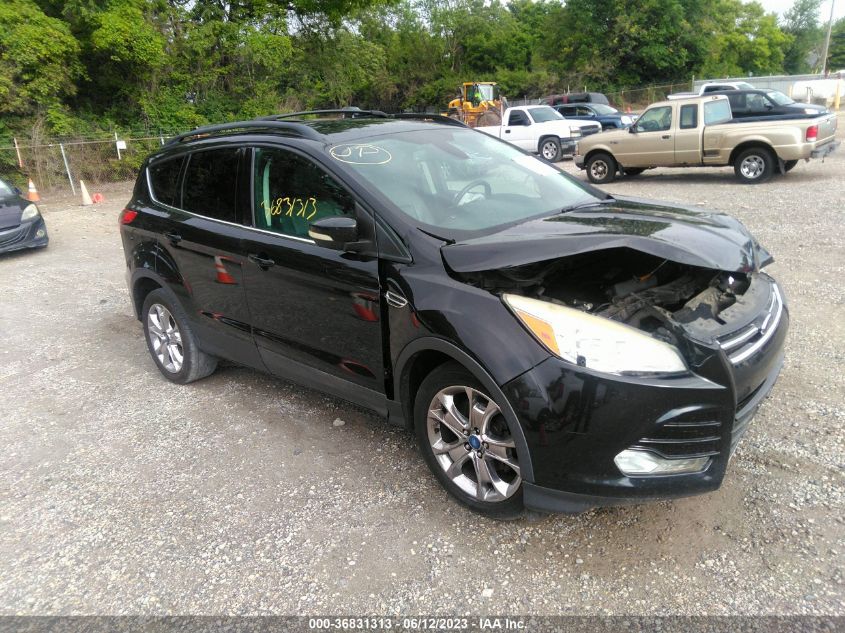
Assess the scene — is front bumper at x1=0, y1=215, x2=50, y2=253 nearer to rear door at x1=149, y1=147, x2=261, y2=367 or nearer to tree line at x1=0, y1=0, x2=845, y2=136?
rear door at x1=149, y1=147, x2=261, y2=367

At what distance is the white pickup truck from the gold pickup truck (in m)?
4.27

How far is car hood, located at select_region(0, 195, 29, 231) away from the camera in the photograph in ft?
32.4

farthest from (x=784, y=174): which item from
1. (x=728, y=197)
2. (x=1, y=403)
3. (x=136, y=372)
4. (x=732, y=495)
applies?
(x=1, y=403)

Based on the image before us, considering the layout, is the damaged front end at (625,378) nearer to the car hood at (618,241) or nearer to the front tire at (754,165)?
the car hood at (618,241)

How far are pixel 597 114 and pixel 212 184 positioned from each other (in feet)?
65.9

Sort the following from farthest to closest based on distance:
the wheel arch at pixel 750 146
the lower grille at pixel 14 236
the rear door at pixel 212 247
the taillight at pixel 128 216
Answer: the wheel arch at pixel 750 146 < the lower grille at pixel 14 236 < the taillight at pixel 128 216 < the rear door at pixel 212 247

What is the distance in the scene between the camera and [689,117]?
40.4ft

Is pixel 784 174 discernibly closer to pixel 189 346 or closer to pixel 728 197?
pixel 728 197

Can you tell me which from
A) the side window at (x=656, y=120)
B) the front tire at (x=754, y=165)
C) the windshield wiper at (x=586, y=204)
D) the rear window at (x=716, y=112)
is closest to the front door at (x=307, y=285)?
the windshield wiper at (x=586, y=204)

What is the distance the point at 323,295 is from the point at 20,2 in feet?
66.1

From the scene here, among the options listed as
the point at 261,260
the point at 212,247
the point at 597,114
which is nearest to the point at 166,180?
the point at 212,247

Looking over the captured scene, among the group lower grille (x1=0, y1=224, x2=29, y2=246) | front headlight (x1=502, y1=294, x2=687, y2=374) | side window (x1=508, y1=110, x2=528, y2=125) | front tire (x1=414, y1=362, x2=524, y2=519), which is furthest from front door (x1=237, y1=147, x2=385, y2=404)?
side window (x1=508, y1=110, x2=528, y2=125)

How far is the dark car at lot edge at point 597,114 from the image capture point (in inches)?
829

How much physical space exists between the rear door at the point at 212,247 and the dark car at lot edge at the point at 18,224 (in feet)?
23.6
